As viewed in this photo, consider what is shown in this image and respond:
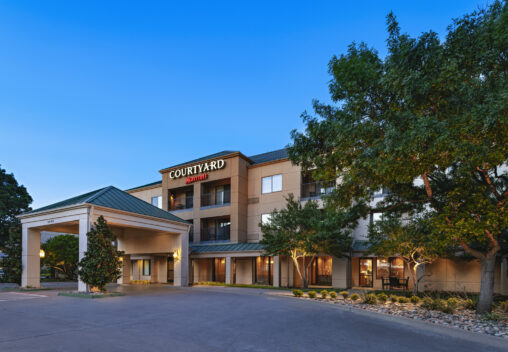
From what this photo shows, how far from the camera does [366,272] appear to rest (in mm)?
24969

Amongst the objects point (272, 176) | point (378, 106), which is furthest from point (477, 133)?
point (272, 176)

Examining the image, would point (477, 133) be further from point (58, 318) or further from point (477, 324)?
point (58, 318)

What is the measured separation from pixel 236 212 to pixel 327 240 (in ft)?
31.5

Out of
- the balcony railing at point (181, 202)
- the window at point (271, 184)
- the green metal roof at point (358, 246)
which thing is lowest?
the green metal roof at point (358, 246)

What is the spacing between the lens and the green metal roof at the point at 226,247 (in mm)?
26203

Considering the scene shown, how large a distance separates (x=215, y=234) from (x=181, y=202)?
5.17m

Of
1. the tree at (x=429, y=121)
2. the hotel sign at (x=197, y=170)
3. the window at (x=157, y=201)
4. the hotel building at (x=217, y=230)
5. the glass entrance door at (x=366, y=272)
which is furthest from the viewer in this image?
the window at (x=157, y=201)

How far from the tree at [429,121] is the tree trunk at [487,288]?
0.03 meters

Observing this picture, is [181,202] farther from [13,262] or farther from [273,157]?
[13,262]

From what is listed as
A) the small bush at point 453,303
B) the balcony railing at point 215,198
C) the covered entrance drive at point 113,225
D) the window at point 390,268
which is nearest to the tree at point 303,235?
the window at point 390,268

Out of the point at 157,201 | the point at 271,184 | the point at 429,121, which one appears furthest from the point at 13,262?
the point at 429,121

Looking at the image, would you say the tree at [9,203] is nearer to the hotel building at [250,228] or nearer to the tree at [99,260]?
the tree at [99,260]

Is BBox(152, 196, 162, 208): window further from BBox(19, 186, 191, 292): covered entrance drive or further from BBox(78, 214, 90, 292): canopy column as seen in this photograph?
BBox(78, 214, 90, 292): canopy column

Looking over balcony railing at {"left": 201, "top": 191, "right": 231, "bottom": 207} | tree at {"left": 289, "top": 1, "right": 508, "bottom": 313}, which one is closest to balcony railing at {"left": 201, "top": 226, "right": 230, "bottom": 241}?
balcony railing at {"left": 201, "top": 191, "right": 231, "bottom": 207}
